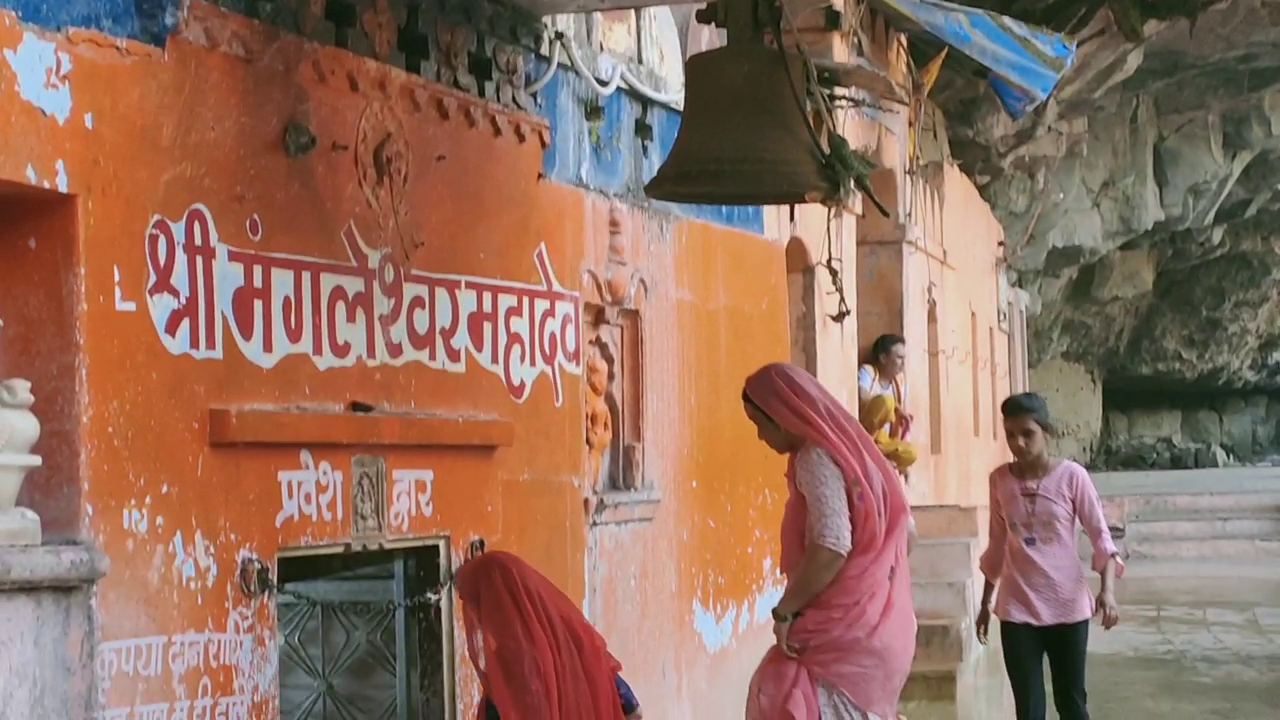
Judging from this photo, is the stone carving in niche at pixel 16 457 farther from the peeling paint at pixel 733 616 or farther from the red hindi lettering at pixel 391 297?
the peeling paint at pixel 733 616

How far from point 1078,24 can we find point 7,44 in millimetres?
10423

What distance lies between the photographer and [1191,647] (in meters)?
10.8

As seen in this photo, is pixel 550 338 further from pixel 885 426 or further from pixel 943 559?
pixel 885 426

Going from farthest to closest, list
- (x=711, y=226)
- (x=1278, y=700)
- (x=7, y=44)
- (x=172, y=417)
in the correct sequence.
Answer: (x=1278, y=700) < (x=711, y=226) < (x=172, y=417) < (x=7, y=44)

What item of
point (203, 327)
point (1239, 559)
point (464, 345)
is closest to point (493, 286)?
point (464, 345)

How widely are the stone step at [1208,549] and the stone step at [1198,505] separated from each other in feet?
2.29

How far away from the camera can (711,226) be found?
282 inches

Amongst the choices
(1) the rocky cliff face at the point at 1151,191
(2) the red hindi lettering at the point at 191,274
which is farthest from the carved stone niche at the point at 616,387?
(1) the rocky cliff face at the point at 1151,191

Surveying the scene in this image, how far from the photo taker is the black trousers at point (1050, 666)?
557 cm

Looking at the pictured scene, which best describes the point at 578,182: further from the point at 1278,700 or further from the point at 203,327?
the point at 1278,700

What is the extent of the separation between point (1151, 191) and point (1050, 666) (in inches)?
533

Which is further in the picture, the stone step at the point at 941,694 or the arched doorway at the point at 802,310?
the arched doorway at the point at 802,310

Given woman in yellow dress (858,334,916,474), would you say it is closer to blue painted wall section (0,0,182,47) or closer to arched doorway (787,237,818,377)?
arched doorway (787,237,818,377)

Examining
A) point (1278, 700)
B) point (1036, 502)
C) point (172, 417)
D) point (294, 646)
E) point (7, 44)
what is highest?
point (7, 44)
